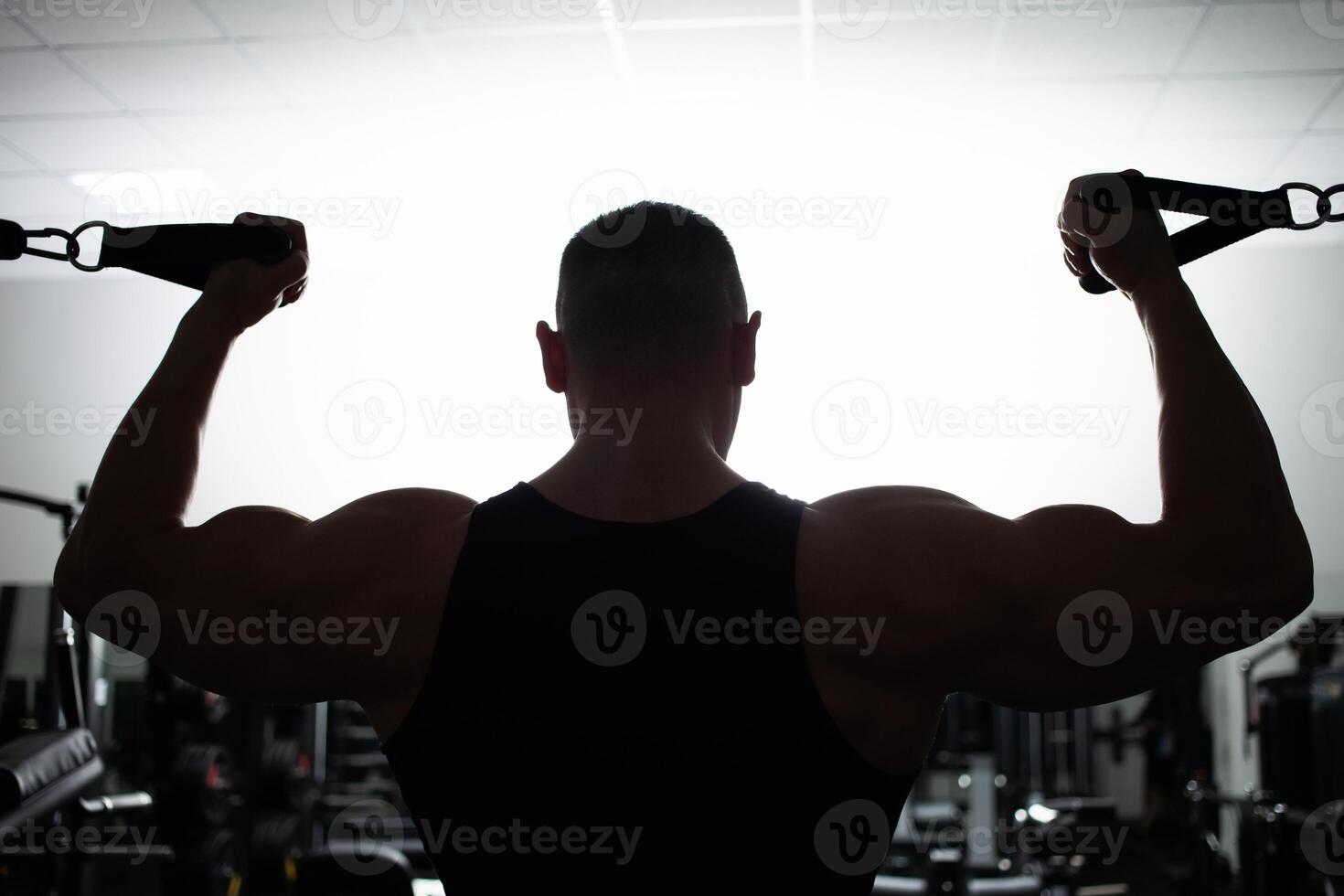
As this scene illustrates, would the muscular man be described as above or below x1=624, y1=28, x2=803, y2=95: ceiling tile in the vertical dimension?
below

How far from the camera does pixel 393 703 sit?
2.82 ft

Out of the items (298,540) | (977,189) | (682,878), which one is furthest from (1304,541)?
(977,189)

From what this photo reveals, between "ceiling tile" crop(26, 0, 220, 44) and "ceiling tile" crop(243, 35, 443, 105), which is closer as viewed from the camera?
"ceiling tile" crop(26, 0, 220, 44)

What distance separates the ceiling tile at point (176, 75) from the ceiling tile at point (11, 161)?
847mm

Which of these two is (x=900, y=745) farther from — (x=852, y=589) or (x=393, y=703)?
(x=393, y=703)
